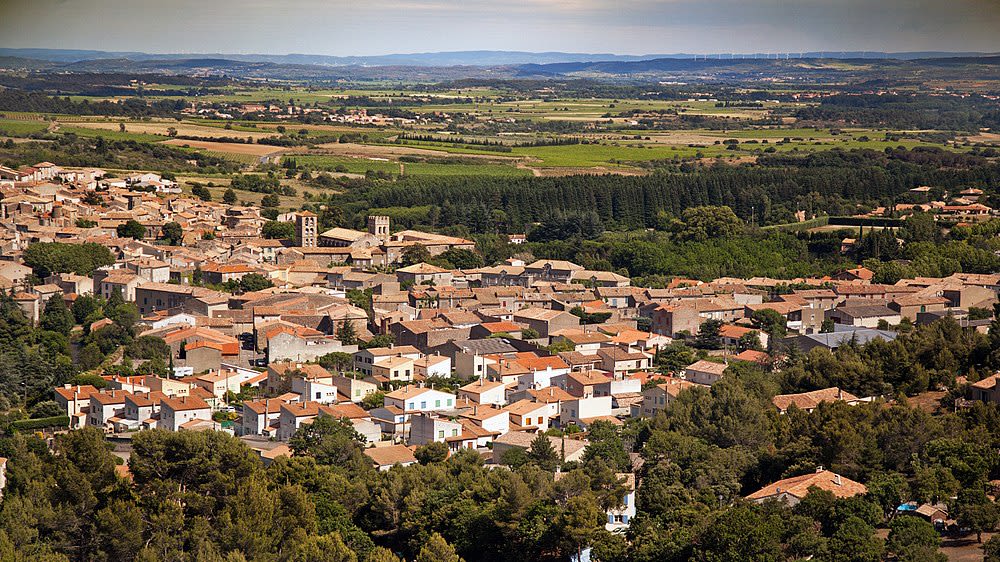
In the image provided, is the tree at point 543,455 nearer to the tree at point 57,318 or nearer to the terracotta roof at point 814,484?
the terracotta roof at point 814,484

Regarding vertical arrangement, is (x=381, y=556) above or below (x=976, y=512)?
below

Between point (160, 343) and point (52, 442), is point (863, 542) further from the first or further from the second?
→ point (160, 343)

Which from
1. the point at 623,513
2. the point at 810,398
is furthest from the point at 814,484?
the point at 810,398

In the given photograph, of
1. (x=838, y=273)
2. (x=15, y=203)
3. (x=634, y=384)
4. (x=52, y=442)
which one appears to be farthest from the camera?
(x=15, y=203)

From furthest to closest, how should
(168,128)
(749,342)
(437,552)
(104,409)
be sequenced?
(168,128) → (749,342) → (104,409) → (437,552)

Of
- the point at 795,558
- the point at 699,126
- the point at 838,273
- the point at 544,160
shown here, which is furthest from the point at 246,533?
the point at 699,126

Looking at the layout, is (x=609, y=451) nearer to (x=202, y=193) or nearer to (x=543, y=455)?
(x=543, y=455)

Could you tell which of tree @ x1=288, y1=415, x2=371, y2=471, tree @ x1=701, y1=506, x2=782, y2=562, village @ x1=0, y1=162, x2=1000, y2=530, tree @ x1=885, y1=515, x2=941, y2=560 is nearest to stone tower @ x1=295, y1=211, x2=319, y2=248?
village @ x1=0, y1=162, x2=1000, y2=530
